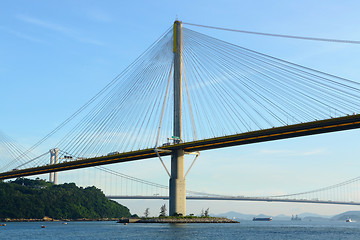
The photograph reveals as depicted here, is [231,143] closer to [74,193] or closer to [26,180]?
[74,193]

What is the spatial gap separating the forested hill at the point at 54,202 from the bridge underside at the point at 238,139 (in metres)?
56.1

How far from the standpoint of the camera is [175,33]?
80.2m

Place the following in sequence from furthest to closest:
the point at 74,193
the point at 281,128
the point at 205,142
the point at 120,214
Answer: the point at 120,214 → the point at 74,193 → the point at 205,142 → the point at 281,128

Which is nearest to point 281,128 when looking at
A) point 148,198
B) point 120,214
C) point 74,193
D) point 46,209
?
point 148,198

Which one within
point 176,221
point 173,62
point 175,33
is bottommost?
point 176,221

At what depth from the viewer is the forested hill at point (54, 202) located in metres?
148

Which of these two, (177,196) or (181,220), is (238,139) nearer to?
(177,196)

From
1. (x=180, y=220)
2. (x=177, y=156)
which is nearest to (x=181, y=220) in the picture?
(x=180, y=220)

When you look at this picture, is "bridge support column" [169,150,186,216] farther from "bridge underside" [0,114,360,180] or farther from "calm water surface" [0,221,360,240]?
"calm water surface" [0,221,360,240]

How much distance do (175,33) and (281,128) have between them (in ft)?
90.0

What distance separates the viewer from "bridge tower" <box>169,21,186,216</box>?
76.6 metres

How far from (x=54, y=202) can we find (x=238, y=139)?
355 ft

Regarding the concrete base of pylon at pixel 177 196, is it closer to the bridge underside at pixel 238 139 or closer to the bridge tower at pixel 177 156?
the bridge tower at pixel 177 156

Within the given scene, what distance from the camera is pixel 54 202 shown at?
161 metres
